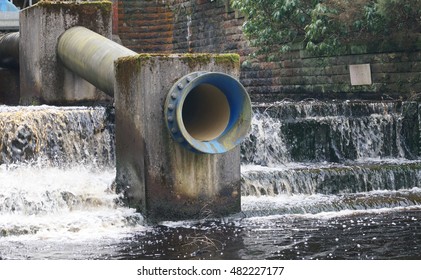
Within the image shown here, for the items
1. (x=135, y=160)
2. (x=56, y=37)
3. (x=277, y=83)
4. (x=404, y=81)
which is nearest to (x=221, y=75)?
(x=135, y=160)

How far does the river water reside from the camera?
949cm

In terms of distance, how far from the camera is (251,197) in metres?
12.4

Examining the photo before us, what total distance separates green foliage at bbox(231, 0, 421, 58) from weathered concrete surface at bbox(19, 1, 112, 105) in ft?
15.6

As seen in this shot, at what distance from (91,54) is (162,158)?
10.1 feet

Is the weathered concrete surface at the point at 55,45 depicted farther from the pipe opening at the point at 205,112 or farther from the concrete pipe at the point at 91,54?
the pipe opening at the point at 205,112

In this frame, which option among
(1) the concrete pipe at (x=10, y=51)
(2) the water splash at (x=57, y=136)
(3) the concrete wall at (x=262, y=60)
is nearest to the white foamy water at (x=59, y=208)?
(2) the water splash at (x=57, y=136)

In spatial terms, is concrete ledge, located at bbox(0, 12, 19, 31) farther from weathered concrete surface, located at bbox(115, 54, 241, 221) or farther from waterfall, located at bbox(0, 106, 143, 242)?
weathered concrete surface, located at bbox(115, 54, 241, 221)

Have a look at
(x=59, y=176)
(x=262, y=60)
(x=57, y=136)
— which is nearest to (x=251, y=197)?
(x=59, y=176)

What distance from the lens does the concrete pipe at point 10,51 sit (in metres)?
16.6

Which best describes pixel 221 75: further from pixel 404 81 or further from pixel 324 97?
pixel 324 97

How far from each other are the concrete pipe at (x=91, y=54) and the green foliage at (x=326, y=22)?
5.33 metres

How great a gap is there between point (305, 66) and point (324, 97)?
108 cm

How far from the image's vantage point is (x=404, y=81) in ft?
60.4

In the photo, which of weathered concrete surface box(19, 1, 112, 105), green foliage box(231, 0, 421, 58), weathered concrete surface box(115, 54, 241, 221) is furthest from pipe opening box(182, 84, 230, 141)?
green foliage box(231, 0, 421, 58)
